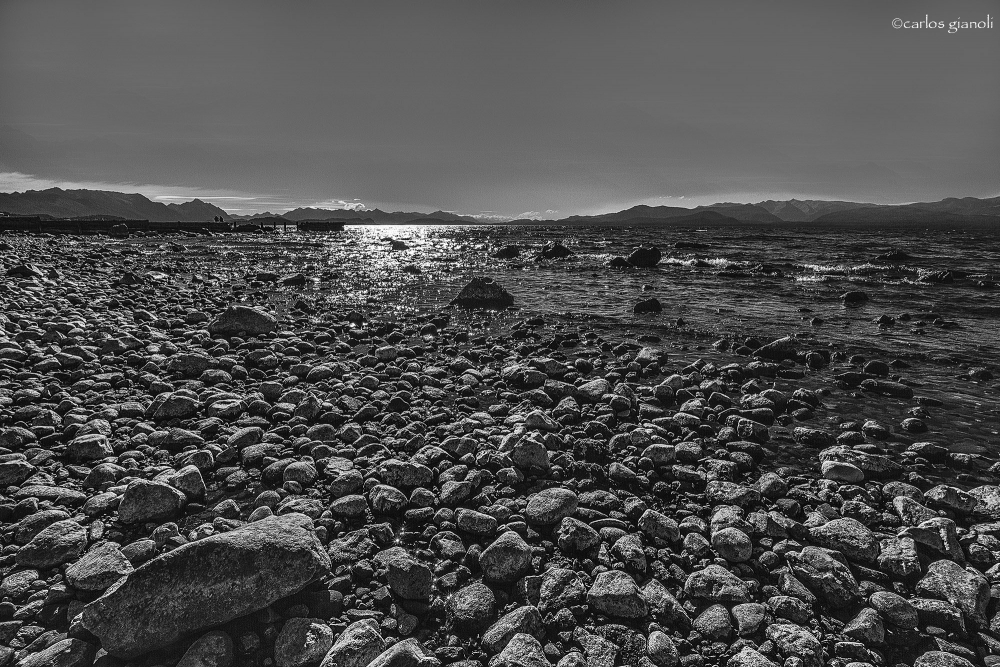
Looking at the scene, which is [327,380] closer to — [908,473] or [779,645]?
[779,645]

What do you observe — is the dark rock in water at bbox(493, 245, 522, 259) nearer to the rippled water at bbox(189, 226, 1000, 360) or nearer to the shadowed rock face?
the rippled water at bbox(189, 226, 1000, 360)

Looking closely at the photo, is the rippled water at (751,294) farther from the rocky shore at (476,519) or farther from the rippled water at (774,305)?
the rocky shore at (476,519)

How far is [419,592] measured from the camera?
9.69 ft

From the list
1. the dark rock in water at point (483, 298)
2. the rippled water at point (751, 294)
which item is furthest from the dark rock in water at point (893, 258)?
the dark rock in water at point (483, 298)

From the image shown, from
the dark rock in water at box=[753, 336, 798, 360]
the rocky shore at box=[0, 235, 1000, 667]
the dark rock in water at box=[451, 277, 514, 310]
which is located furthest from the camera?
the dark rock in water at box=[451, 277, 514, 310]

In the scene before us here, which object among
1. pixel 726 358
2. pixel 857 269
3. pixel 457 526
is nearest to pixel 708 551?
pixel 457 526

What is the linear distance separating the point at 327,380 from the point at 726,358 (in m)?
7.43

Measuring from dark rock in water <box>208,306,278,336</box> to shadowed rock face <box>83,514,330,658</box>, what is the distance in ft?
25.1

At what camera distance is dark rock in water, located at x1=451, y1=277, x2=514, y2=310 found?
14.3 meters

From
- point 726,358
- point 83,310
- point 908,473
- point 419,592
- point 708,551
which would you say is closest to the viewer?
point 419,592

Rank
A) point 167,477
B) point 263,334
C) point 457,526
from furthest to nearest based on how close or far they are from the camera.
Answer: point 263,334, point 167,477, point 457,526

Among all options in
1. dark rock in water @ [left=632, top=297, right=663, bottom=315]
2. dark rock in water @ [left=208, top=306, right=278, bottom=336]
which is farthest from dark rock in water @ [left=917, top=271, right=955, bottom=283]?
dark rock in water @ [left=208, top=306, right=278, bottom=336]

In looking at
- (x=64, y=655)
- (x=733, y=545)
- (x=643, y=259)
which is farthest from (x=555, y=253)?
(x=64, y=655)

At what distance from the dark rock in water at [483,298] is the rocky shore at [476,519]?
6985 mm
